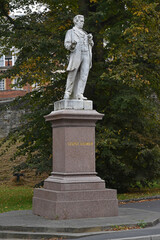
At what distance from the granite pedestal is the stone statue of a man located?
0.77 meters

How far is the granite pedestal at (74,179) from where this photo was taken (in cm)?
1130

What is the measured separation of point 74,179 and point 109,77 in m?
7.84

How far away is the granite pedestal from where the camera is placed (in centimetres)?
1130

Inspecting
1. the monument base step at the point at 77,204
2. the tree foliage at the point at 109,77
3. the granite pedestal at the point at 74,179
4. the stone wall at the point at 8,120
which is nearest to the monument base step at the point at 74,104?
the granite pedestal at the point at 74,179

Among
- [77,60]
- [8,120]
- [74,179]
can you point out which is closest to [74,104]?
[77,60]

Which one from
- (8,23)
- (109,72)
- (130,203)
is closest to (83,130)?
(130,203)

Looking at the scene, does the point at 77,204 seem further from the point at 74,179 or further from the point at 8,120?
the point at 8,120

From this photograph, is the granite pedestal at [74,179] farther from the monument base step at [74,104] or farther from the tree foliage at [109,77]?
the tree foliage at [109,77]

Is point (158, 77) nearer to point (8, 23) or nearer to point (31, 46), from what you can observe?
point (31, 46)

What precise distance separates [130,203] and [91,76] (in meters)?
6.09

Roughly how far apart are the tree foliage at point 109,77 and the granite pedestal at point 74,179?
19.3 feet

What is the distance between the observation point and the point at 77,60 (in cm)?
1243

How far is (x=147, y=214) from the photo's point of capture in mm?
11938

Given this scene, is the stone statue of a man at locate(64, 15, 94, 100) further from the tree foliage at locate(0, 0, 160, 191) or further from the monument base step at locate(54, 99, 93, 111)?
the tree foliage at locate(0, 0, 160, 191)
